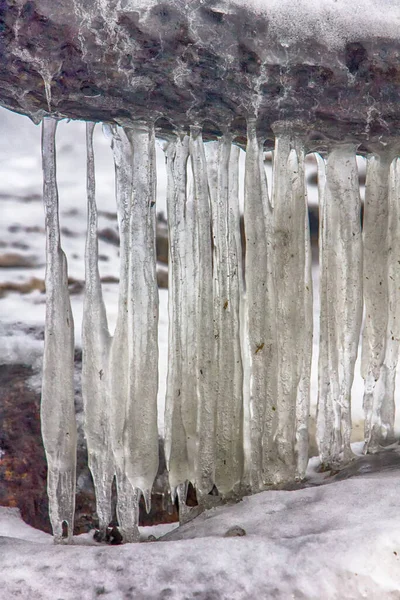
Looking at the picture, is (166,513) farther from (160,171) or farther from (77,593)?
(160,171)

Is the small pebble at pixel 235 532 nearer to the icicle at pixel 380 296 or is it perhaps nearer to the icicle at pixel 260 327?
the icicle at pixel 260 327

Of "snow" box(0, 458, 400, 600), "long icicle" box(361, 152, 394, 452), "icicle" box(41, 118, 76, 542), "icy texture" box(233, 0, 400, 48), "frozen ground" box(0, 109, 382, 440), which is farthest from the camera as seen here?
"frozen ground" box(0, 109, 382, 440)

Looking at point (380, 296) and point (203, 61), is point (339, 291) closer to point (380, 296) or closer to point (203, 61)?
point (380, 296)

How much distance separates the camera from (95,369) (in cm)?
206

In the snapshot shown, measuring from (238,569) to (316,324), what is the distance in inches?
96.6

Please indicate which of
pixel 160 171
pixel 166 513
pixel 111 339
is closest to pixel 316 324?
pixel 160 171

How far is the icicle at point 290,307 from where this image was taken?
213 centimetres

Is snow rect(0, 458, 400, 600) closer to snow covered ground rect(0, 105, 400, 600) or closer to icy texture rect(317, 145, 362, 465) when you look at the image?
snow covered ground rect(0, 105, 400, 600)

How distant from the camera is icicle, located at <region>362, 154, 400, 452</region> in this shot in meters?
2.26

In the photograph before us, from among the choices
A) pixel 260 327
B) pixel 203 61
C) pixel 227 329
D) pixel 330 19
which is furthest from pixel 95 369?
pixel 330 19

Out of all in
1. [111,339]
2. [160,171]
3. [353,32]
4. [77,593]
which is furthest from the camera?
[160,171]

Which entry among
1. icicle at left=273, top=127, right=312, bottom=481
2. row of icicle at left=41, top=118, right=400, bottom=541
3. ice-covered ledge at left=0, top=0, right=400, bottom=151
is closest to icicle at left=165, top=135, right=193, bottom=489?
row of icicle at left=41, top=118, right=400, bottom=541

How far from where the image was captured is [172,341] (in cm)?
214

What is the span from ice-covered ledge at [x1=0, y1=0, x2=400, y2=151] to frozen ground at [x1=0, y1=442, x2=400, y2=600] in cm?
128
